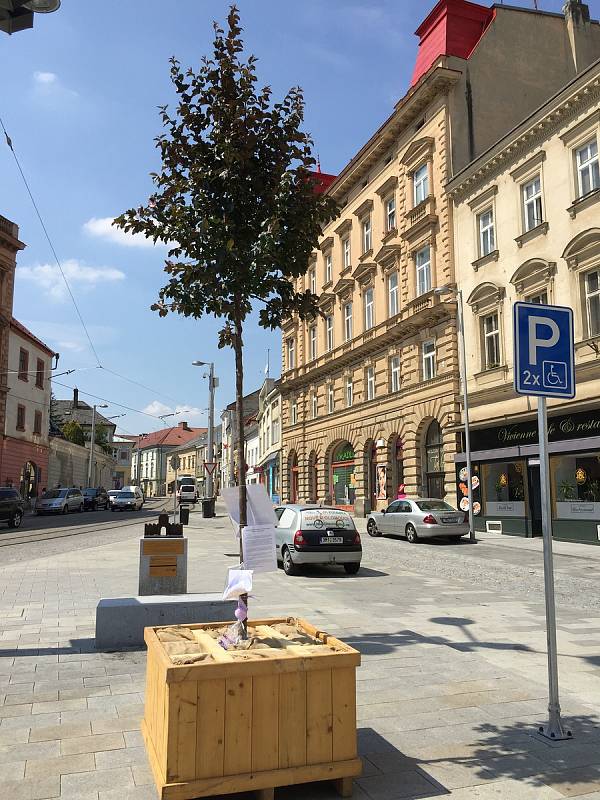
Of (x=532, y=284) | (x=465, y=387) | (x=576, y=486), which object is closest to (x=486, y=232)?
(x=532, y=284)

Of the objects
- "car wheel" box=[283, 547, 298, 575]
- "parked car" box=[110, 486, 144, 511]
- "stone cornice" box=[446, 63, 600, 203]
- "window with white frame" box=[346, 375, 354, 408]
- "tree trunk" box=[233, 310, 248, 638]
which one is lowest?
"car wheel" box=[283, 547, 298, 575]

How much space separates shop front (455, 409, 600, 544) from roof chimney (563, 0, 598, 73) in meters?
20.3

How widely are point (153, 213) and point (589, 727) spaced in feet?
17.1

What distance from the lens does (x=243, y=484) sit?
17.3 ft

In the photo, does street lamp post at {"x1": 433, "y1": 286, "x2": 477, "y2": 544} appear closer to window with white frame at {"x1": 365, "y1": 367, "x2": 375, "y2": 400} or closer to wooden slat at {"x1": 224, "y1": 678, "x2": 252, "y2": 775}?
window with white frame at {"x1": 365, "y1": 367, "x2": 375, "y2": 400}

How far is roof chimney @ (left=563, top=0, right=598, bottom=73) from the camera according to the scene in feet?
108

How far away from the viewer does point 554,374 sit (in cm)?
490

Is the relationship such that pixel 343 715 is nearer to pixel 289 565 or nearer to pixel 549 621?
pixel 549 621

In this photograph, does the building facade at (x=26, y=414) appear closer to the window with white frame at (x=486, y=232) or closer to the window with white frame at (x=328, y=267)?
the window with white frame at (x=328, y=267)

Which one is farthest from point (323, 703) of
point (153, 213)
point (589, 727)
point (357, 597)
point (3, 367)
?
point (3, 367)

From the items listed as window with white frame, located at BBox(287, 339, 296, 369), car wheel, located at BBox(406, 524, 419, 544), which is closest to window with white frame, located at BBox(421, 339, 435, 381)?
car wheel, located at BBox(406, 524, 419, 544)

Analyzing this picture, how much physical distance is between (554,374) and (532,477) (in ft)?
63.7

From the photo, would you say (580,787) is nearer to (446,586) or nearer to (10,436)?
(446,586)

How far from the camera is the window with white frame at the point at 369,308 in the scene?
118ft
